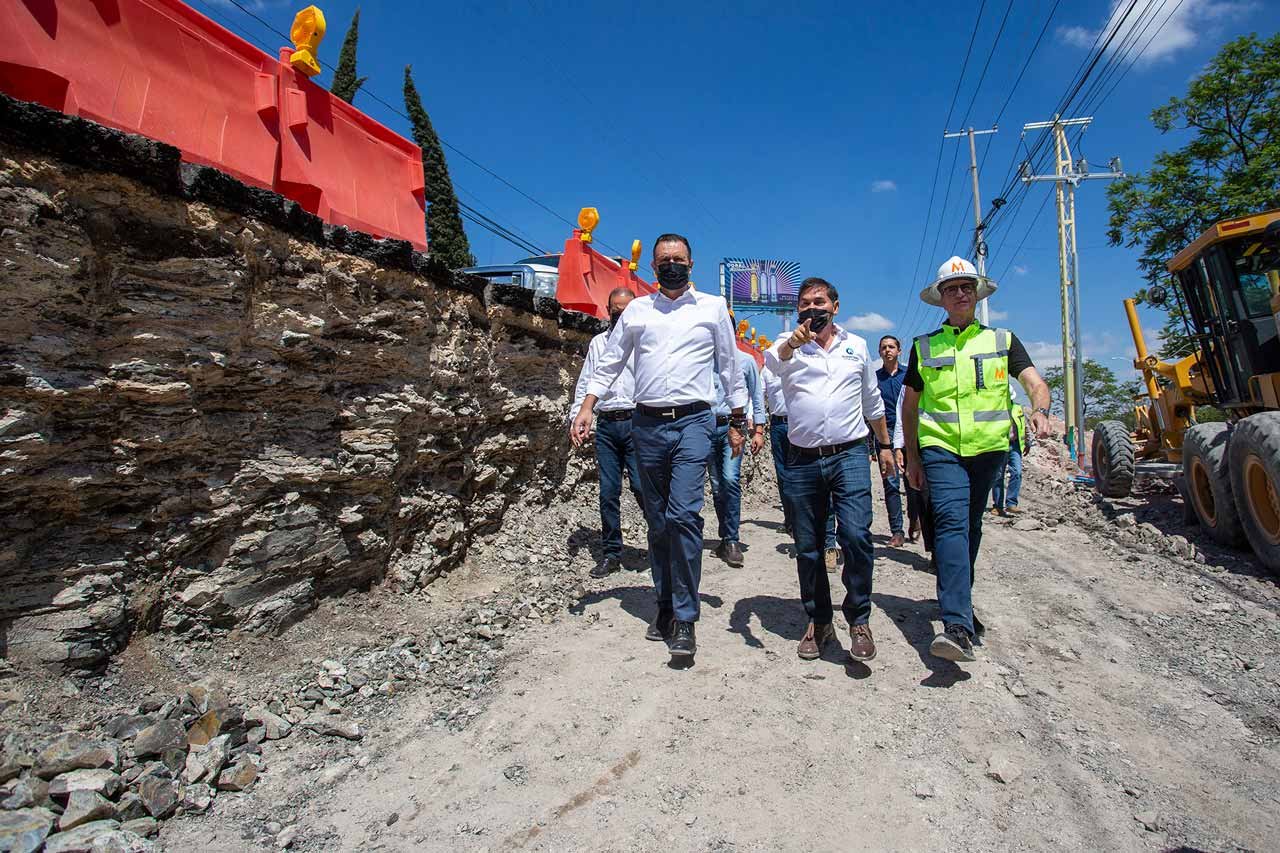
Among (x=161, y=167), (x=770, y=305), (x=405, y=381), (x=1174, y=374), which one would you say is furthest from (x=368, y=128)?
(x=770, y=305)

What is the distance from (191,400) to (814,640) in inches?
124

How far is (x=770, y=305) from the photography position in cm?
4456

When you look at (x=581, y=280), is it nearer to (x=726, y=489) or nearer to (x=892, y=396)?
(x=726, y=489)

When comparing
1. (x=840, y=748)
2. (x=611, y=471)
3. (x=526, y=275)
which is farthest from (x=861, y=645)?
(x=526, y=275)

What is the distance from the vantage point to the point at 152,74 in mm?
3291

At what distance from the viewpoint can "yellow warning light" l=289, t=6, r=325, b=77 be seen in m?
4.02

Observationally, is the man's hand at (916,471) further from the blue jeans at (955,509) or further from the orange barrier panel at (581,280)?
the orange barrier panel at (581,280)

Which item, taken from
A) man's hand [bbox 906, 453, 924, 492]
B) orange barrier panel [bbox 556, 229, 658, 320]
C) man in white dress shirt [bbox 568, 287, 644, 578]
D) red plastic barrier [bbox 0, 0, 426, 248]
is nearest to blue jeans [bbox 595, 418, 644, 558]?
man in white dress shirt [bbox 568, 287, 644, 578]

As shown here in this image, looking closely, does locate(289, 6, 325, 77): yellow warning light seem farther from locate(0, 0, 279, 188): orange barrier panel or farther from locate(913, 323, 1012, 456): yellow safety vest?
locate(913, 323, 1012, 456): yellow safety vest

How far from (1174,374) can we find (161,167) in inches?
420

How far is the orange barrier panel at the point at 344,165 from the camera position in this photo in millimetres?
4125

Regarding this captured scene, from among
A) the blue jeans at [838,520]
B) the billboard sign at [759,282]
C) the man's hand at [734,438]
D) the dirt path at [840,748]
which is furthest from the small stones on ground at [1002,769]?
the billboard sign at [759,282]

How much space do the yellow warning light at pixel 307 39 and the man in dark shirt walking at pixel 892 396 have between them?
16.5 feet

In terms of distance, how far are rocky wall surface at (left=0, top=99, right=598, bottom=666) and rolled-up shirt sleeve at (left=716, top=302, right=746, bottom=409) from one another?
1.51 meters
